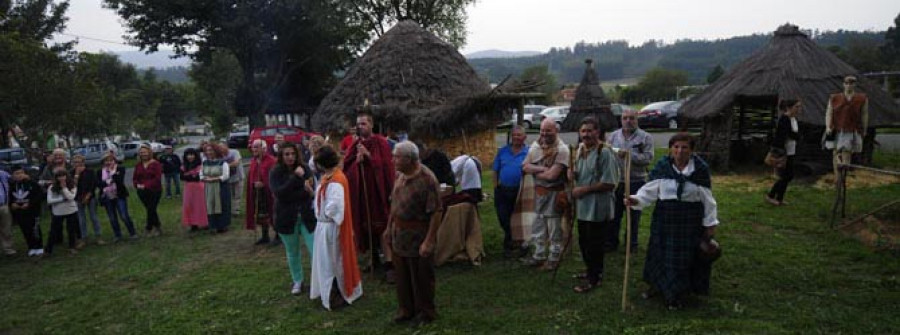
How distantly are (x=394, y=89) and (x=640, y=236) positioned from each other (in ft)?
24.6

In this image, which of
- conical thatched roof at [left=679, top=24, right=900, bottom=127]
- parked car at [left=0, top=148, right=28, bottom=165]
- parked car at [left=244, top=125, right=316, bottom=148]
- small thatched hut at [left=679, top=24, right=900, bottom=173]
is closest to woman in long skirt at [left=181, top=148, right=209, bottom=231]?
small thatched hut at [left=679, top=24, right=900, bottom=173]

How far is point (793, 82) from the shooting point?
39.1 feet

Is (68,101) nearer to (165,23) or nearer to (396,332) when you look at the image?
(165,23)

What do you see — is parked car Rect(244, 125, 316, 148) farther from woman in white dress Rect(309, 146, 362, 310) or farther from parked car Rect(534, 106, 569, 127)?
woman in white dress Rect(309, 146, 362, 310)

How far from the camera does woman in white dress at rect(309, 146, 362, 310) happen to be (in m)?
4.92

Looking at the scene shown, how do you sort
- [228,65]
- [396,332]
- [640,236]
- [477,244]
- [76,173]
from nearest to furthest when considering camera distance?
[396,332]
[477,244]
[640,236]
[76,173]
[228,65]

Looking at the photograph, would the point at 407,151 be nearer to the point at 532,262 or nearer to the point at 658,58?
the point at 532,262

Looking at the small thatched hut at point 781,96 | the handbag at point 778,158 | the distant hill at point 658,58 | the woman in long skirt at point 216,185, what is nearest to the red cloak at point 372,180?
the woman in long skirt at point 216,185

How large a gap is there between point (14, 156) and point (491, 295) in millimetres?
22825

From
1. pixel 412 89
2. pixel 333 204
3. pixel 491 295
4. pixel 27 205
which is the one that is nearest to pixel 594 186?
pixel 491 295

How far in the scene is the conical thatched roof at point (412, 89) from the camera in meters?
11.5

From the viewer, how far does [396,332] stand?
179 inches

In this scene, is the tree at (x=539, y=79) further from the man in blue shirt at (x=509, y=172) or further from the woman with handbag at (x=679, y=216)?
the woman with handbag at (x=679, y=216)

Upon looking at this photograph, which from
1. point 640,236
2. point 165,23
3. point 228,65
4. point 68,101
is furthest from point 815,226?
point 228,65
